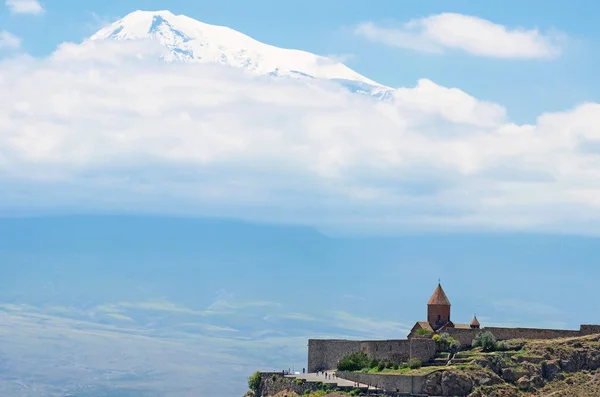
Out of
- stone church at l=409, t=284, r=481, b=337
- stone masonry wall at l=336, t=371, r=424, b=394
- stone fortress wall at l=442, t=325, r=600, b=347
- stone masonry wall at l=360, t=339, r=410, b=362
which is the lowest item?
stone masonry wall at l=336, t=371, r=424, b=394

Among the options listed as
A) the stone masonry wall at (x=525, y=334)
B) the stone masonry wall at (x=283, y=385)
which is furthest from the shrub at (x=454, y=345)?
the stone masonry wall at (x=283, y=385)

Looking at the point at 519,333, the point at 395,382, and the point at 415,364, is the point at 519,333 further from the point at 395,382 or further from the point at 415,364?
the point at 395,382

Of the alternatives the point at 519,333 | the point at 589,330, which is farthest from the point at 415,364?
the point at 589,330

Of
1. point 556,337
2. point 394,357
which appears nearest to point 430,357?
point 394,357

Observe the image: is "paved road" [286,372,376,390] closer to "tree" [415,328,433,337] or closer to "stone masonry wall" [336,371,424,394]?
"stone masonry wall" [336,371,424,394]

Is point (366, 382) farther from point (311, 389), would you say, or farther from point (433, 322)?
point (433, 322)

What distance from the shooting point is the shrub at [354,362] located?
111 metres

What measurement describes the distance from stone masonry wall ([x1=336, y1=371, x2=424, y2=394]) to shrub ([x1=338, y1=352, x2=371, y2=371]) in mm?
4150

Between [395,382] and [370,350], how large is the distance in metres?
10.5

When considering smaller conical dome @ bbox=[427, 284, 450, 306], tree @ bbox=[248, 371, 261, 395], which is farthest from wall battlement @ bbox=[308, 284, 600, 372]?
tree @ bbox=[248, 371, 261, 395]

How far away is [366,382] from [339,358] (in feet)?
35.2

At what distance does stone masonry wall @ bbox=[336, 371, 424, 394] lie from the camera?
100000 mm

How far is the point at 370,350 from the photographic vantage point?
112 m

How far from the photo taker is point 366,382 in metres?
105
